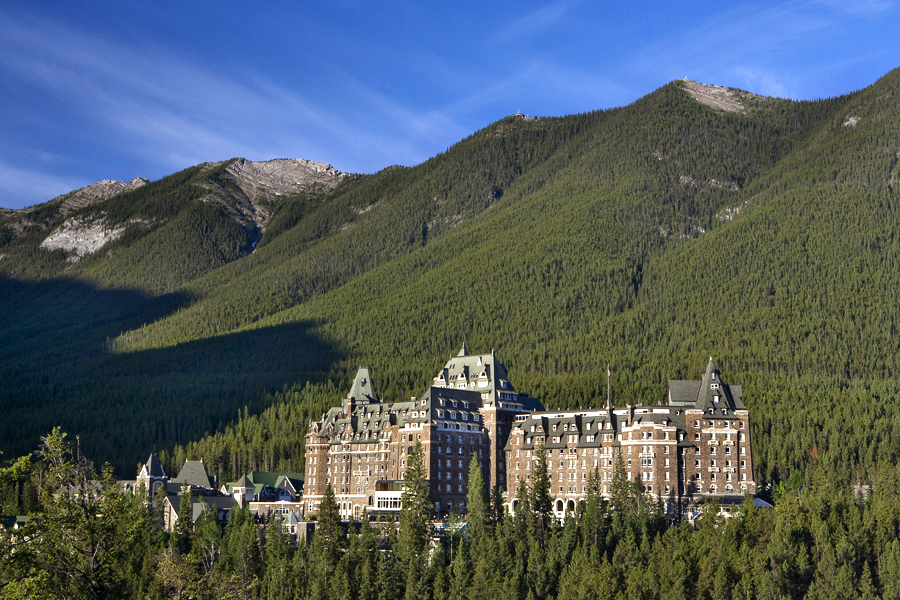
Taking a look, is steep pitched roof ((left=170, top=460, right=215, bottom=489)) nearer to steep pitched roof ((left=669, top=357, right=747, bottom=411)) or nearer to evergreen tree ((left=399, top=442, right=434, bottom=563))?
evergreen tree ((left=399, top=442, right=434, bottom=563))

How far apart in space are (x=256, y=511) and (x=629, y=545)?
3013 inches

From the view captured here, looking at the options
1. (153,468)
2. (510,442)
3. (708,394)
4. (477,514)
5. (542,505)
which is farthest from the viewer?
(153,468)

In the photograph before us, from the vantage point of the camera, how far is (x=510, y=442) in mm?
168000

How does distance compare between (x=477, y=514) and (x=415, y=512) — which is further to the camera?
(x=415, y=512)

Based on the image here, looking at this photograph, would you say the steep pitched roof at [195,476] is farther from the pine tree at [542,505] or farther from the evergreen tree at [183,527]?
the pine tree at [542,505]

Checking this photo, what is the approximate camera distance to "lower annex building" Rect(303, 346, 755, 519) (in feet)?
487

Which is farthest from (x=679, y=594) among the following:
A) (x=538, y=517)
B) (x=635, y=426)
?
(x=635, y=426)

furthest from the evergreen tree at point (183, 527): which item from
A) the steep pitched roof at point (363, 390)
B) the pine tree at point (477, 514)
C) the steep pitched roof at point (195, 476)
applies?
the pine tree at point (477, 514)

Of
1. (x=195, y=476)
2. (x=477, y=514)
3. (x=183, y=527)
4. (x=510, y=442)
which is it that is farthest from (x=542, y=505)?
(x=195, y=476)

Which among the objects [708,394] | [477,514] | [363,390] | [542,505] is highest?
[363,390]

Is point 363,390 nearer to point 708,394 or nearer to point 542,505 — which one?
point 542,505

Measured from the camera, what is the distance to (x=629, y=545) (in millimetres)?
124438

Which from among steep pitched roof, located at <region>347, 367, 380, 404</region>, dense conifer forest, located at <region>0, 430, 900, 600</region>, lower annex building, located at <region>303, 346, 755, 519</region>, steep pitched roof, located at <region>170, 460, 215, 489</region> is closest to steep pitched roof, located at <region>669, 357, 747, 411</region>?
lower annex building, located at <region>303, 346, 755, 519</region>

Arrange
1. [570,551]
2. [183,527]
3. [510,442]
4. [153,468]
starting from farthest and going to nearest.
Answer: [153,468]
[510,442]
[183,527]
[570,551]
